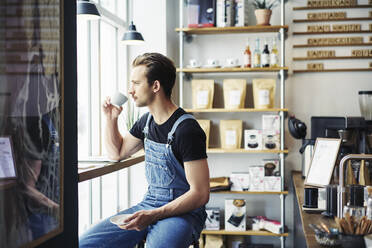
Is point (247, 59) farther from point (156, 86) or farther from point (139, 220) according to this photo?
point (139, 220)

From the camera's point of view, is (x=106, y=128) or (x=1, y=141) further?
(x=106, y=128)

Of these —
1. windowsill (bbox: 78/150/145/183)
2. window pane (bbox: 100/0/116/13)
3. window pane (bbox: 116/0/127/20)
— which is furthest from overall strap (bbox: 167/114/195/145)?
window pane (bbox: 116/0/127/20)

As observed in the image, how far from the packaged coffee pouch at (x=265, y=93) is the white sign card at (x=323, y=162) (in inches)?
41.5

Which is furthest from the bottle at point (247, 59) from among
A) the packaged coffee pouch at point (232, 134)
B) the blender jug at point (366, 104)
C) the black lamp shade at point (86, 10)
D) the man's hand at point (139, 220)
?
the man's hand at point (139, 220)

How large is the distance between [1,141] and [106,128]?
119cm

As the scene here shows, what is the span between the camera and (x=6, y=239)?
4.04 feet

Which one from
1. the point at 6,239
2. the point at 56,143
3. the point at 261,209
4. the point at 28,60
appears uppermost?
the point at 28,60

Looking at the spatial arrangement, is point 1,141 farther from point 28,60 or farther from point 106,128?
point 106,128

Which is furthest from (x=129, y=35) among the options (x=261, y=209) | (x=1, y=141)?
(x=261, y=209)

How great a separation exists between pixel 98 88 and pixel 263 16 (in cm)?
165

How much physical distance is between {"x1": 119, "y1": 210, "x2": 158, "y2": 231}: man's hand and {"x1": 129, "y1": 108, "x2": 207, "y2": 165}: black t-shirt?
1.02ft

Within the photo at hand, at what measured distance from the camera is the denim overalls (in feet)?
6.49

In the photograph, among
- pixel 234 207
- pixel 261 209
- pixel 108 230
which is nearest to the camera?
pixel 108 230

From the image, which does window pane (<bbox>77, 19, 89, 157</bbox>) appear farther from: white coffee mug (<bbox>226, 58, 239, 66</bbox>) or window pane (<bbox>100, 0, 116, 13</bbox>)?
white coffee mug (<bbox>226, 58, 239, 66</bbox>)
